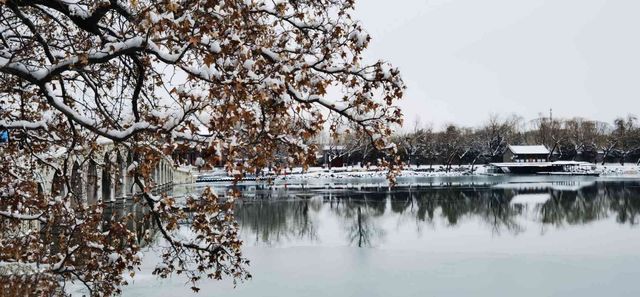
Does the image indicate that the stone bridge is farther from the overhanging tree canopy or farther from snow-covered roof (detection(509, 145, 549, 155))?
snow-covered roof (detection(509, 145, 549, 155))

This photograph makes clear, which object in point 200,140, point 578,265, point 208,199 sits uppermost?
point 200,140

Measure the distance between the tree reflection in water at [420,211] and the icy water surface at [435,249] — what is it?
0.24 feet

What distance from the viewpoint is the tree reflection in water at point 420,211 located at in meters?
26.9

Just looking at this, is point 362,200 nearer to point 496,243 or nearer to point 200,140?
point 496,243

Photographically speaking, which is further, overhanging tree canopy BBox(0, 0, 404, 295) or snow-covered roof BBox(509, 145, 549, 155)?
snow-covered roof BBox(509, 145, 549, 155)

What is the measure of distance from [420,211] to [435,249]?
41.6 feet

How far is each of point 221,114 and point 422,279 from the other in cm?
1264

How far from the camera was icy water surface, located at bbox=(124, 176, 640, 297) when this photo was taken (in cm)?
1519

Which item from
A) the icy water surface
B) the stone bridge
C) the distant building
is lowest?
the icy water surface

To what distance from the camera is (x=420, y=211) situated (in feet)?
112

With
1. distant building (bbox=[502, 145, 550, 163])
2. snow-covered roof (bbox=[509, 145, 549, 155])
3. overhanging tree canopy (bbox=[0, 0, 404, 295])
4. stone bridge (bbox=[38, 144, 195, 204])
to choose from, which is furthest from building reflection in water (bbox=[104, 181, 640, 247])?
distant building (bbox=[502, 145, 550, 163])

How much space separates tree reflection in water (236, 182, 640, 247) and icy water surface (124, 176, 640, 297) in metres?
0.07

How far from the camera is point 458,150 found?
106m

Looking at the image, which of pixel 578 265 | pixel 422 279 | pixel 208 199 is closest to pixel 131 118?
pixel 208 199
